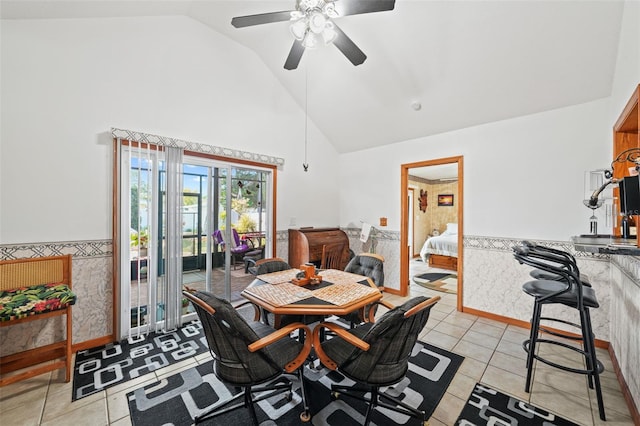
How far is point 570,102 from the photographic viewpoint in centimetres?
279

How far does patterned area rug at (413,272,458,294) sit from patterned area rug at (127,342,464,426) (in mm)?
2488

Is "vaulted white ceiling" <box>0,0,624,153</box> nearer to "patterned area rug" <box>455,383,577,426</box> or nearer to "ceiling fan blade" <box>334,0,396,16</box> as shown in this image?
"ceiling fan blade" <box>334,0,396,16</box>

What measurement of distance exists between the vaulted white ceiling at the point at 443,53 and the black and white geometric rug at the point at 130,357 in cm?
305

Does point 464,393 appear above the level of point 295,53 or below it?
below

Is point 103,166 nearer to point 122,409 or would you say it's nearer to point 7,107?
point 7,107

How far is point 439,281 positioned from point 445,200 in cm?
387

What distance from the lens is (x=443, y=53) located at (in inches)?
110

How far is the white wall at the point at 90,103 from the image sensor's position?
2.24 meters

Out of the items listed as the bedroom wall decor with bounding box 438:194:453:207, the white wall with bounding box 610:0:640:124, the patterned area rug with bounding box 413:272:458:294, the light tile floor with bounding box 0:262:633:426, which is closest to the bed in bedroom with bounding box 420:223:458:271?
the patterned area rug with bounding box 413:272:458:294

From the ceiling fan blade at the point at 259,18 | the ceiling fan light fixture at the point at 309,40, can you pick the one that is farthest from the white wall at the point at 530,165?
the ceiling fan blade at the point at 259,18

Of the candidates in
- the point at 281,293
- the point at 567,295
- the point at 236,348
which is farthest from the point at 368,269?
the point at 236,348

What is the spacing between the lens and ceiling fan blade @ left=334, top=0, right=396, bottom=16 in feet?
5.73

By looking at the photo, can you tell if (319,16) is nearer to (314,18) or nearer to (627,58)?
(314,18)

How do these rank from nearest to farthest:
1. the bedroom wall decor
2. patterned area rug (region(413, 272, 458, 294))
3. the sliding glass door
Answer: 1. the sliding glass door
2. patterned area rug (region(413, 272, 458, 294))
3. the bedroom wall decor
